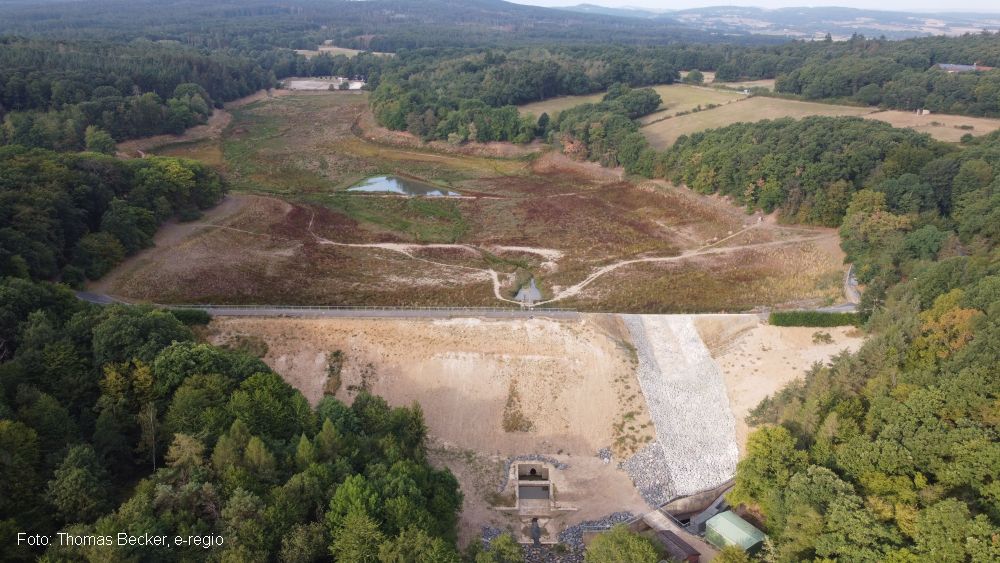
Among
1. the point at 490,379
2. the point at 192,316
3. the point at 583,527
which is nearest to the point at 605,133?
the point at 490,379

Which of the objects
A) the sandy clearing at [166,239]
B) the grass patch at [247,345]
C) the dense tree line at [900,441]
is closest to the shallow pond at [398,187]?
the sandy clearing at [166,239]

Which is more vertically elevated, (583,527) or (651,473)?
(651,473)

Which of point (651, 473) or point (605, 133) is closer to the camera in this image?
point (651, 473)

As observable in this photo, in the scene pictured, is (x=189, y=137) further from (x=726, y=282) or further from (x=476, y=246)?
(x=726, y=282)

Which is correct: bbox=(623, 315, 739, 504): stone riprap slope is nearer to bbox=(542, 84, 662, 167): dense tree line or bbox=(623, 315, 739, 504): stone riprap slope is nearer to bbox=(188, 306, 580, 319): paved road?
bbox=(188, 306, 580, 319): paved road

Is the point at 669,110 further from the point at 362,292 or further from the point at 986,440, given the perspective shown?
the point at 986,440

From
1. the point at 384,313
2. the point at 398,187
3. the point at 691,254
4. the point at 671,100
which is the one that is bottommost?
the point at 398,187
